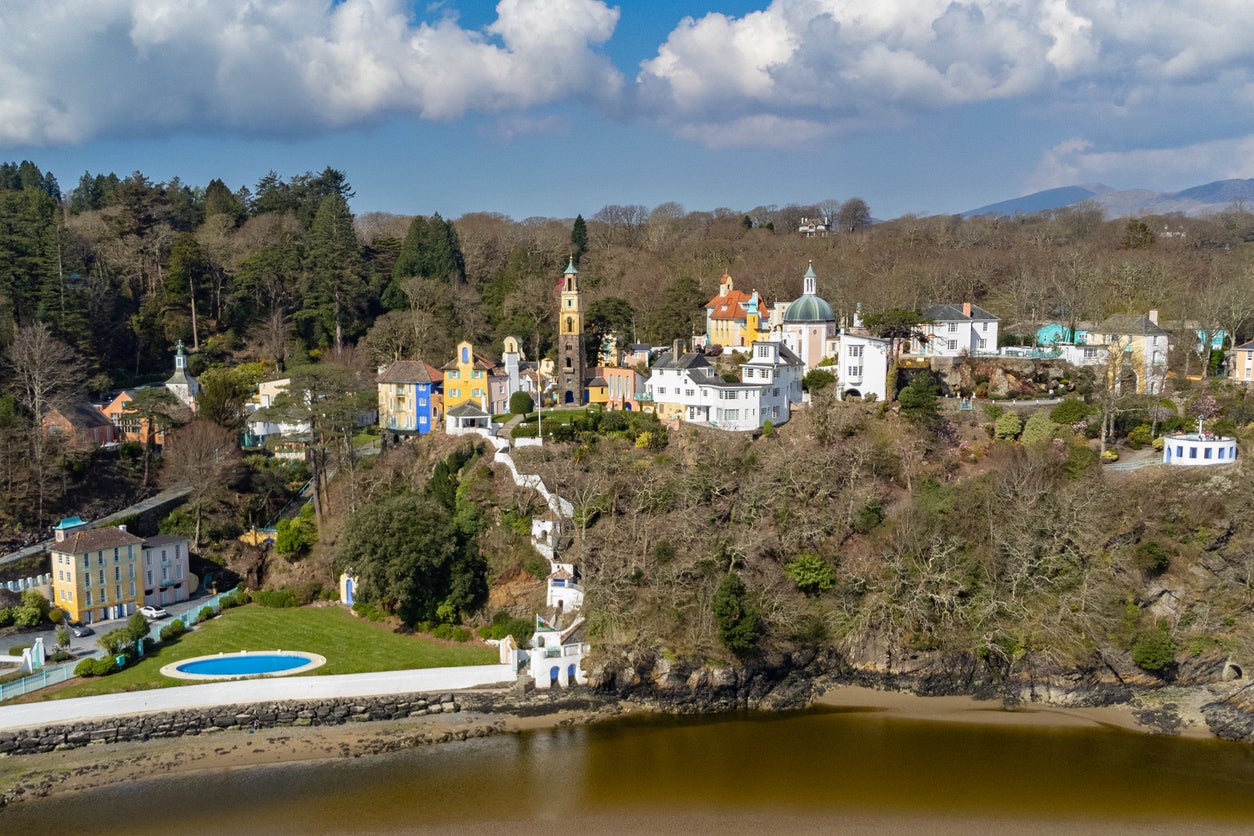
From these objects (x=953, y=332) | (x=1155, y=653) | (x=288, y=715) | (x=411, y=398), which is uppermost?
(x=953, y=332)

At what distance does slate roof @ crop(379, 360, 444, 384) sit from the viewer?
38875mm

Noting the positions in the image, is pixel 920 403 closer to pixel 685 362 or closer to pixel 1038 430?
pixel 1038 430

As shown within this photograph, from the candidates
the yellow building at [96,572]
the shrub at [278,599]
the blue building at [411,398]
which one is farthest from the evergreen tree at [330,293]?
the yellow building at [96,572]

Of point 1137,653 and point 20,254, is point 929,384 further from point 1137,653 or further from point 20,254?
point 20,254

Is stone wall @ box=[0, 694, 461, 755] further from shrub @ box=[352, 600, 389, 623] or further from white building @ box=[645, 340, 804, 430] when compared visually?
white building @ box=[645, 340, 804, 430]

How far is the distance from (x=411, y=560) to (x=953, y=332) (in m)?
23.7

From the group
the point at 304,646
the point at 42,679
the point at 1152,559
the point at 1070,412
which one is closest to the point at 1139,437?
the point at 1070,412

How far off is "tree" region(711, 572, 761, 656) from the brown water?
2346 millimetres

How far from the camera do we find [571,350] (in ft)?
137

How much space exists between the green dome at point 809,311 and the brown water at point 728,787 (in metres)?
19.8

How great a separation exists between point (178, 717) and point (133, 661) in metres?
3.97

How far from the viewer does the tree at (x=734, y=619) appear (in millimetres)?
25406

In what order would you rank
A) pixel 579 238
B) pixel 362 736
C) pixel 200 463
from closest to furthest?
1. pixel 362 736
2. pixel 200 463
3. pixel 579 238

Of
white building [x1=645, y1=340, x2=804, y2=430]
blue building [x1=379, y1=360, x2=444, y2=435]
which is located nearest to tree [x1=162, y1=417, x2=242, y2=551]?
blue building [x1=379, y1=360, x2=444, y2=435]
